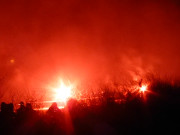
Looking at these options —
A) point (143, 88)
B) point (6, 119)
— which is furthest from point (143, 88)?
point (6, 119)

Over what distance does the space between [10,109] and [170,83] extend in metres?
9.69

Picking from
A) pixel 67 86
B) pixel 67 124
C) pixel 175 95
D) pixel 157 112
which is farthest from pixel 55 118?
pixel 175 95

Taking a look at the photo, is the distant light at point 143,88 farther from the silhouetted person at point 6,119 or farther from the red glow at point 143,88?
the silhouetted person at point 6,119

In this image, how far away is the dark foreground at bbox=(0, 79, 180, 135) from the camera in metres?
10.7

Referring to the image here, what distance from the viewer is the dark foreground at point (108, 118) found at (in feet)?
35.0

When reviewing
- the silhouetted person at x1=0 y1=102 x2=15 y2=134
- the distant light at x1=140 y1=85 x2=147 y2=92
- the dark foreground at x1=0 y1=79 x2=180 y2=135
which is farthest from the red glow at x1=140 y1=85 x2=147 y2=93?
the silhouetted person at x1=0 y1=102 x2=15 y2=134

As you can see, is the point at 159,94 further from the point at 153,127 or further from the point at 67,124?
the point at 67,124

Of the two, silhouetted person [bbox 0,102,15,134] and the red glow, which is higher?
the red glow

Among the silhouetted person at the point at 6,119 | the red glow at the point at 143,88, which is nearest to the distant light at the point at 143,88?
the red glow at the point at 143,88

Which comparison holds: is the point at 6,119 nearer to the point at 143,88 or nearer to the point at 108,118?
the point at 108,118

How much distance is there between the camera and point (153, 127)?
10383mm

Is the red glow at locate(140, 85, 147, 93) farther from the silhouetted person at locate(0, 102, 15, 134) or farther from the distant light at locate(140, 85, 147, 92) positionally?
the silhouetted person at locate(0, 102, 15, 134)

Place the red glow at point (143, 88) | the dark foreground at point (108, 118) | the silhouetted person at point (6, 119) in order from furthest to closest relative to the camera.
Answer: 1. the red glow at point (143, 88)
2. the silhouetted person at point (6, 119)
3. the dark foreground at point (108, 118)

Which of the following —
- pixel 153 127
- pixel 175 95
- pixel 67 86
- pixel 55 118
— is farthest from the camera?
pixel 67 86
